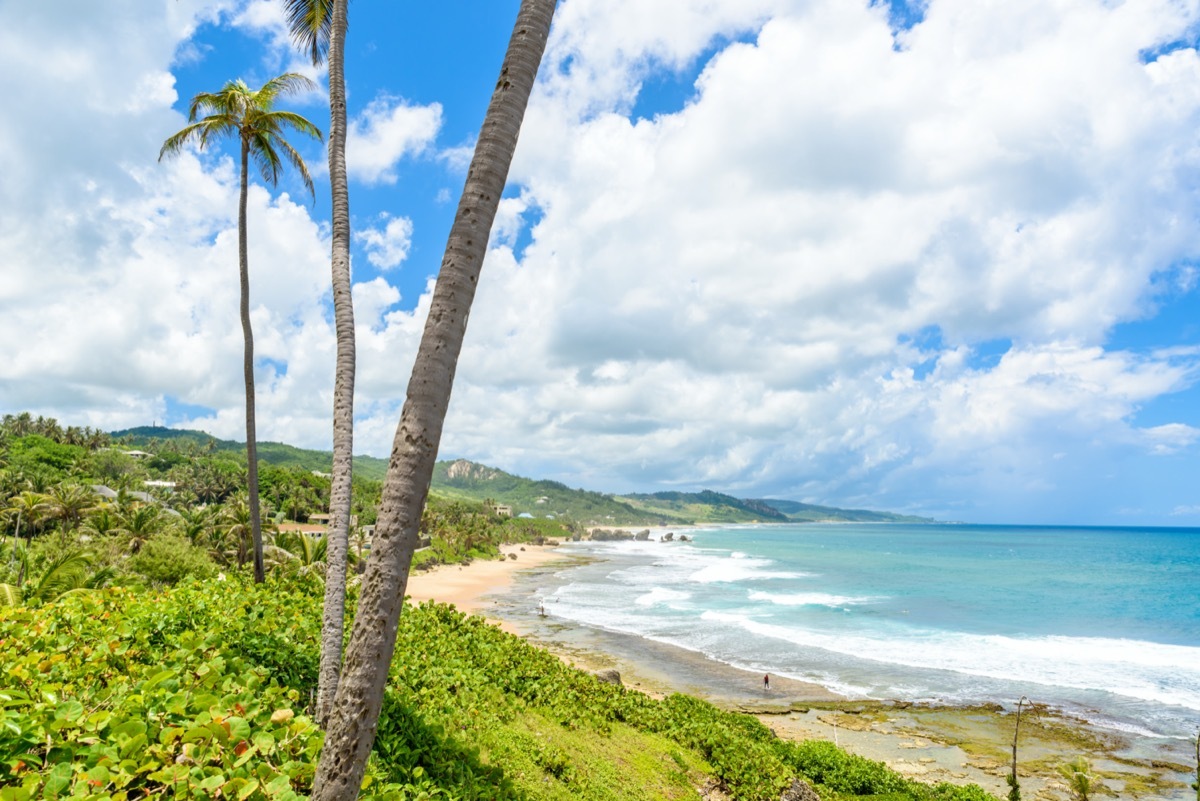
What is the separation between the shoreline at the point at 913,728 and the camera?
63.8 feet

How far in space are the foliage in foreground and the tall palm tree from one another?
549 millimetres

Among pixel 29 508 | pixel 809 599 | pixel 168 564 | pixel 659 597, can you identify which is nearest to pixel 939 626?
pixel 809 599

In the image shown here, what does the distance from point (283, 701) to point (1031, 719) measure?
93.6 feet

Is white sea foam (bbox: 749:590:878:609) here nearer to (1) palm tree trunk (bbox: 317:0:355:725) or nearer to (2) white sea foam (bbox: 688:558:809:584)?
(2) white sea foam (bbox: 688:558:809:584)

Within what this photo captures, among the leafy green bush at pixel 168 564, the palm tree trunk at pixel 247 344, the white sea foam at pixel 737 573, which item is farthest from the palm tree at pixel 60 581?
the white sea foam at pixel 737 573

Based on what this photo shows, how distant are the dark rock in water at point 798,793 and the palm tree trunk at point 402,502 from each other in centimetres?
988

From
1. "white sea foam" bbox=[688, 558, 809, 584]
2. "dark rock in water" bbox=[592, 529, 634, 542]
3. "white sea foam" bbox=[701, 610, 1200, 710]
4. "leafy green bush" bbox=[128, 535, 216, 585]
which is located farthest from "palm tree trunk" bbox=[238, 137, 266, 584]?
"dark rock in water" bbox=[592, 529, 634, 542]

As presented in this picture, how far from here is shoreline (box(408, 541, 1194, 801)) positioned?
19.4 metres

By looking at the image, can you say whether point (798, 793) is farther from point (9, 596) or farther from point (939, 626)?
point (939, 626)

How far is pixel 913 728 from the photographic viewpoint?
913 inches

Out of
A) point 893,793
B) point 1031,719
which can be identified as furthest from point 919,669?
point 893,793

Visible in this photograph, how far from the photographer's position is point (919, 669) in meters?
31.3

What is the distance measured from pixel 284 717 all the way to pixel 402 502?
2393 millimetres

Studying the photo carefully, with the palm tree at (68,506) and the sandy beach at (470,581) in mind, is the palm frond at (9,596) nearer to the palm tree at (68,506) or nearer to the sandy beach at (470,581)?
the sandy beach at (470,581)
